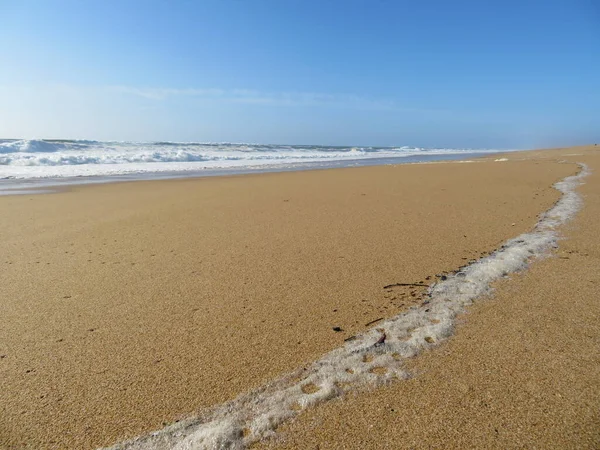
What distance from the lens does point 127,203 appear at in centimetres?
684

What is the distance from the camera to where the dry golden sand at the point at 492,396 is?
139 centimetres

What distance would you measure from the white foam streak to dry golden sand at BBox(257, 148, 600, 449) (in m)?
0.08

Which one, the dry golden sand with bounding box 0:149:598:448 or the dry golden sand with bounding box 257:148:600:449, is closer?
the dry golden sand with bounding box 257:148:600:449

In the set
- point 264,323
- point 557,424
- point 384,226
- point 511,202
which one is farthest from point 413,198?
point 557,424

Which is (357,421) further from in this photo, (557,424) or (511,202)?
(511,202)

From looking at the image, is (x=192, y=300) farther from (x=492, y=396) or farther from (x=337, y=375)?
(x=492, y=396)

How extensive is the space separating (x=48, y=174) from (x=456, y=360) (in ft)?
50.4

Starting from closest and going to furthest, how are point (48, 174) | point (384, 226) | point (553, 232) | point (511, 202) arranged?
point (553, 232) < point (384, 226) < point (511, 202) < point (48, 174)

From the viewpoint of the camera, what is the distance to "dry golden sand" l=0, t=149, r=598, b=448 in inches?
61.9

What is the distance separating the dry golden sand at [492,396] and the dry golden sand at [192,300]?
0.02 meters

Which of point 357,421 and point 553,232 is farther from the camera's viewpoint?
point 553,232

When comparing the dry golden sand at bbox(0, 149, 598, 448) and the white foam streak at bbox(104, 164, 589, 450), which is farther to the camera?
the dry golden sand at bbox(0, 149, 598, 448)

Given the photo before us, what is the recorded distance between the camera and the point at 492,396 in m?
A: 1.58

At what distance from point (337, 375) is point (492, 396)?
63 centimetres
